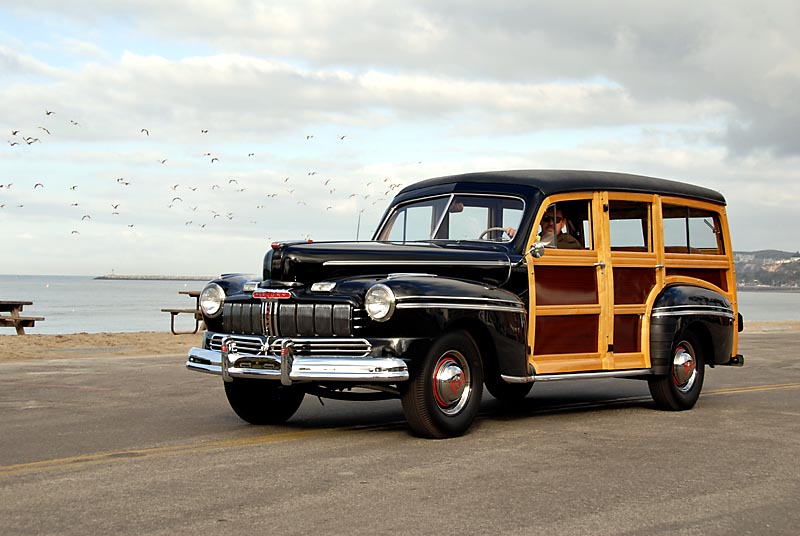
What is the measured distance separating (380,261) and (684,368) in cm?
363

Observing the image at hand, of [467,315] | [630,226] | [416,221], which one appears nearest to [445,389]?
[467,315]

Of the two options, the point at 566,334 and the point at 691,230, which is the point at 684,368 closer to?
the point at 691,230

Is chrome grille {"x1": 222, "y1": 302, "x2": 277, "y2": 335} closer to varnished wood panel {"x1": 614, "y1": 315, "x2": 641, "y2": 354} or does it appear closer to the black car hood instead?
the black car hood

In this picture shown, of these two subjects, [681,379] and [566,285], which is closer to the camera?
[566,285]

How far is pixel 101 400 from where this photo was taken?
10.3 m

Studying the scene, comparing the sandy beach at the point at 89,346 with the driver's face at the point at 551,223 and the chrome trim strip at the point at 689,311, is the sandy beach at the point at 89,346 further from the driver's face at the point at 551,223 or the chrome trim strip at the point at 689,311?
the chrome trim strip at the point at 689,311

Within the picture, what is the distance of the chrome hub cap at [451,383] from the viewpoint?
291 inches

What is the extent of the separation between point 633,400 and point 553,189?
287 cm

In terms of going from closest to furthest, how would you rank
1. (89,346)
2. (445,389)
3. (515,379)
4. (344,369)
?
(344,369) → (445,389) → (515,379) → (89,346)

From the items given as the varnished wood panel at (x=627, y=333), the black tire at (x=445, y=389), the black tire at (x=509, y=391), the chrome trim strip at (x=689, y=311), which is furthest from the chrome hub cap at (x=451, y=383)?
the chrome trim strip at (x=689, y=311)

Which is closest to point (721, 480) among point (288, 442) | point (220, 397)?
point (288, 442)

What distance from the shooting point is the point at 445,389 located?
743 cm

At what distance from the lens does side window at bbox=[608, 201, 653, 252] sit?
944 cm

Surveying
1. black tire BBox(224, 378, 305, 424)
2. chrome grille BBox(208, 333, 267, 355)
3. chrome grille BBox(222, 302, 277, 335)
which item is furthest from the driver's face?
chrome grille BBox(208, 333, 267, 355)
